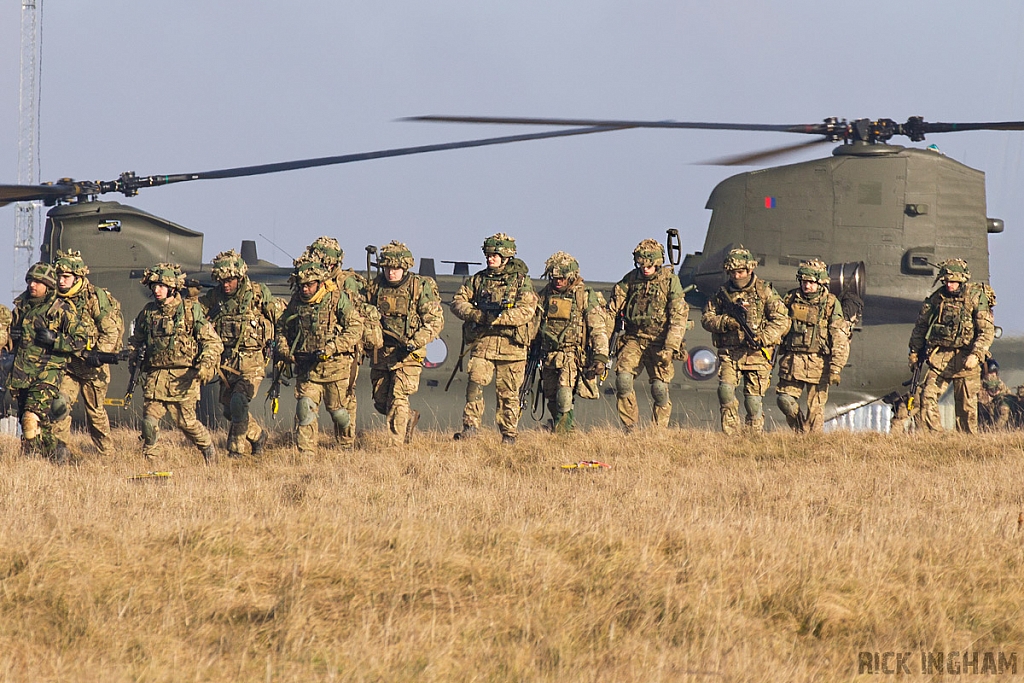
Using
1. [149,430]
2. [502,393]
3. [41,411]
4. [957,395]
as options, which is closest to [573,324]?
Result: [502,393]

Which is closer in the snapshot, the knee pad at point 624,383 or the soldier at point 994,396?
the knee pad at point 624,383

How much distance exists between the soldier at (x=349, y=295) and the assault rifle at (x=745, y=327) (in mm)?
3887

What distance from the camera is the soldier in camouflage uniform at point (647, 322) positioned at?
13.2 metres

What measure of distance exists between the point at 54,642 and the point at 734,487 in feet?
18.6

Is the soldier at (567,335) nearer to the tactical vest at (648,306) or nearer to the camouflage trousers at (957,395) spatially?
the tactical vest at (648,306)

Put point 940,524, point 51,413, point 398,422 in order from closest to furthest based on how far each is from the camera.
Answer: point 940,524 → point 51,413 → point 398,422

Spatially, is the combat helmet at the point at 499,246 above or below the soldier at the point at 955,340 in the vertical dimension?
above

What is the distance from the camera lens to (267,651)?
628cm

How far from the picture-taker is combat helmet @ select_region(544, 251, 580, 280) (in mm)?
12930

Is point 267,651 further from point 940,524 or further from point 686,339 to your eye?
point 686,339

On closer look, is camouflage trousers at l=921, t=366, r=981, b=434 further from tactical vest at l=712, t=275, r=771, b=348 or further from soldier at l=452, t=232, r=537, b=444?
soldier at l=452, t=232, r=537, b=444

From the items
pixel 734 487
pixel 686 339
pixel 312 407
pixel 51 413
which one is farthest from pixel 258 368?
pixel 686 339

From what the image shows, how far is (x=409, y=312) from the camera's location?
1252 centimetres

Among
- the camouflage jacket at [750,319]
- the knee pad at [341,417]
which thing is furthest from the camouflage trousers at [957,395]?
the knee pad at [341,417]
